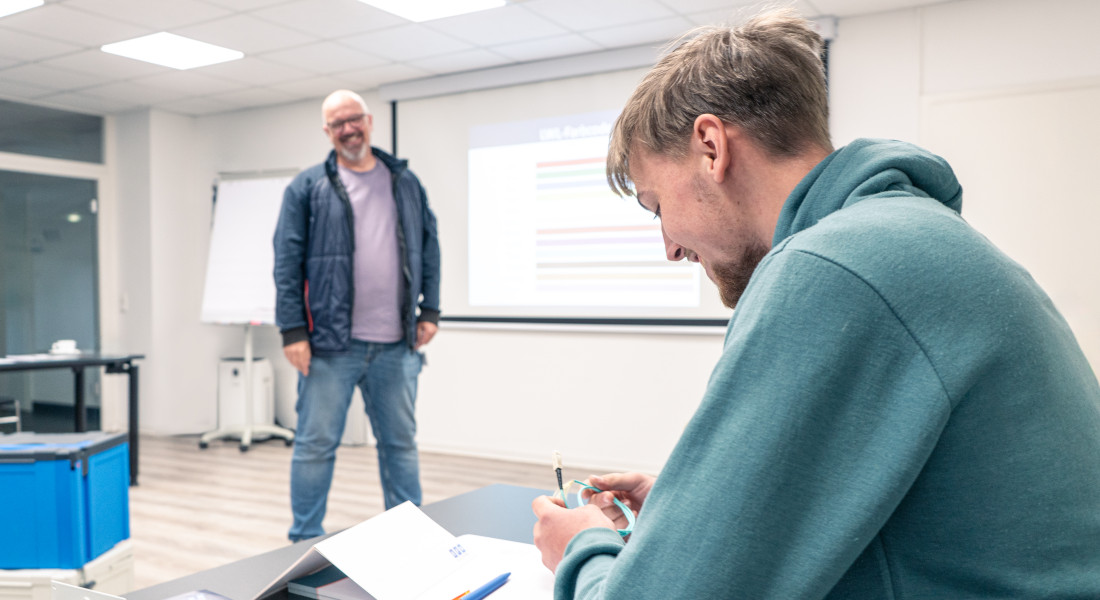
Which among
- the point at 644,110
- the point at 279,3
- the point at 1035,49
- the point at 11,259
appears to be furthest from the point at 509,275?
the point at 644,110

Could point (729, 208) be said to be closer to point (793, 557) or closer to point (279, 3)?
point (793, 557)

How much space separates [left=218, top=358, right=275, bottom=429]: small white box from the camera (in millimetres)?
5387

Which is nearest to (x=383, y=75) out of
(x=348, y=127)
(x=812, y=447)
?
(x=348, y=127)

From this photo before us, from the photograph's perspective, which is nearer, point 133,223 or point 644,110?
point 644,110

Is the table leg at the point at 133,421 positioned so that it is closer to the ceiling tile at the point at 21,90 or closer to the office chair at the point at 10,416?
the office chair at the point at 10,416

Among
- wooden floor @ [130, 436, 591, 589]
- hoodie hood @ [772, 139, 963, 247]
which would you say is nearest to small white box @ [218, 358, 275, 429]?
wooden floor @ [130, 436, 591, 589]

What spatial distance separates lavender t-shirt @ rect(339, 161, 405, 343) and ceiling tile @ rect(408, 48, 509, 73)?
1914 millimetres

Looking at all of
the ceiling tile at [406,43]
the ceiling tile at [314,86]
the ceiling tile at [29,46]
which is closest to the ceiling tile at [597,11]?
the ceiling tile at [406,43]

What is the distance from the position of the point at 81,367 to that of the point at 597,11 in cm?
310

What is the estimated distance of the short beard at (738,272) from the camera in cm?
77

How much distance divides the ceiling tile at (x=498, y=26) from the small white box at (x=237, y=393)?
2.73 metres

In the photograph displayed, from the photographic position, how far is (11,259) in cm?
537

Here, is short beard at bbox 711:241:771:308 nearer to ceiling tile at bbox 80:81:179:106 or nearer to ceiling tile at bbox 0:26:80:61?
ceiling tile at bbox 0:26:80:61

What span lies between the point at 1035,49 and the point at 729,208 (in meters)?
3.58
